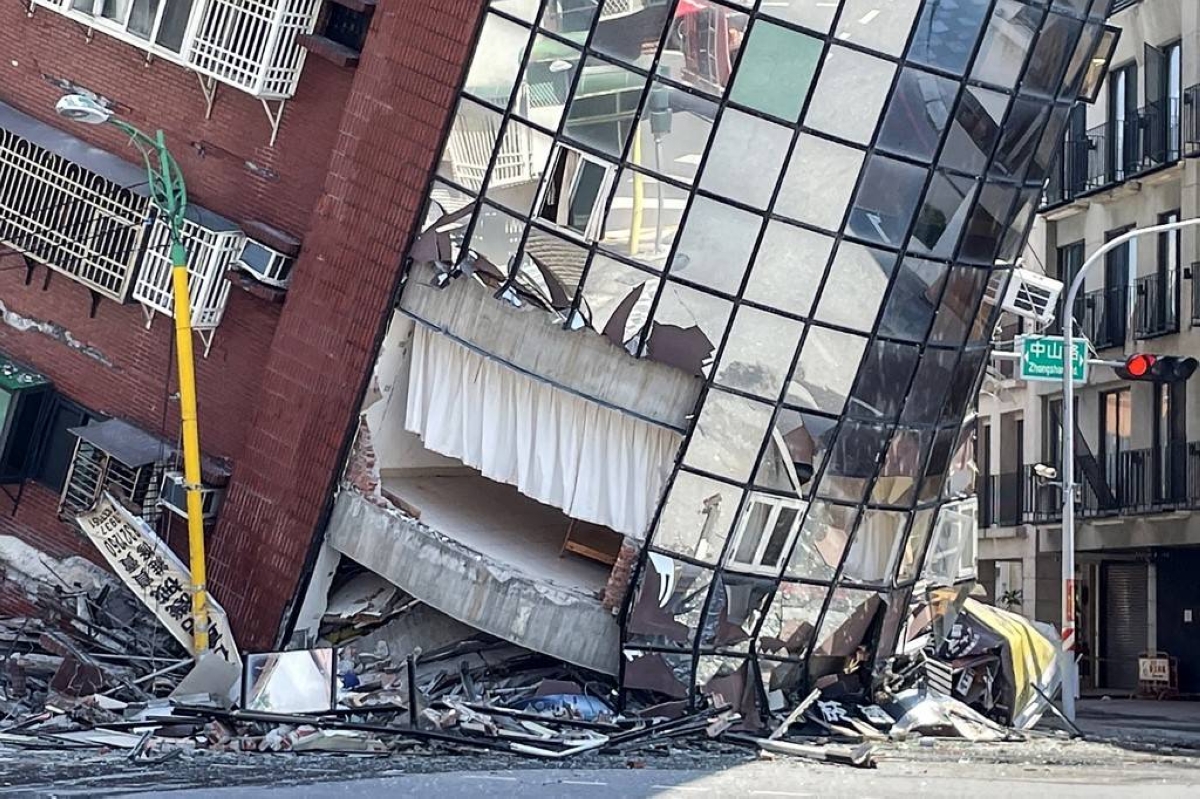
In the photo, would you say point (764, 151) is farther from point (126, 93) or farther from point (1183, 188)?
point (1183, 188)

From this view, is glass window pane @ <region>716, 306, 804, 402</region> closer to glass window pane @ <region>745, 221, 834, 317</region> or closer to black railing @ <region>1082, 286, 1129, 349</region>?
glass window pane @ <region>745, 221, 834, 317</region>

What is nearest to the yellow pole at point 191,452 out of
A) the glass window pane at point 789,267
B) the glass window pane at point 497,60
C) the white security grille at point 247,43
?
the white security grille at point 247,43

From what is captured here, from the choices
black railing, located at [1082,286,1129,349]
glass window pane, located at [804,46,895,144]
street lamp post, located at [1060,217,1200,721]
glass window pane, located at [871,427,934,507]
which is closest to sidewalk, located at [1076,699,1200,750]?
street lamp post, located at [1060,217,1200,721]

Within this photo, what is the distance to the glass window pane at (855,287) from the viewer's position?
22781mm

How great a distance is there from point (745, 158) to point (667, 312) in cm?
201

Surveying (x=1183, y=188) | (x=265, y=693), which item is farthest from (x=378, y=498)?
(x=1183, y=188)

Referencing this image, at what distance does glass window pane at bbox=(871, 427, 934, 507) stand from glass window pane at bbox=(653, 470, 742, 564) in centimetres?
202

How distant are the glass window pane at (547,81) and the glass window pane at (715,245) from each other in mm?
1994

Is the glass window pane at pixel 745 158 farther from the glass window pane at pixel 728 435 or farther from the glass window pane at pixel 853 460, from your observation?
the glass window pane at pixel 853 460

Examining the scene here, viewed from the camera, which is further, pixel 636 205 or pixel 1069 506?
pixel 1069 506

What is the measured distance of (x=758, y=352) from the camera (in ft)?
74.9

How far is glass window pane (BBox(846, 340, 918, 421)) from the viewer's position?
76.2ft

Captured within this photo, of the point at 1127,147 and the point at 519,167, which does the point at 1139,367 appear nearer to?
the point at 1127,147

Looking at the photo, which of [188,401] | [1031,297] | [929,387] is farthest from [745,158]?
[188,401]
